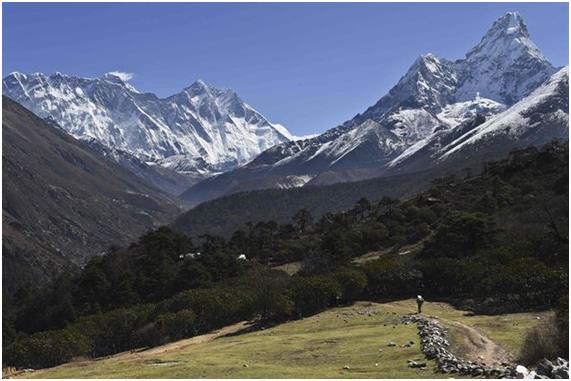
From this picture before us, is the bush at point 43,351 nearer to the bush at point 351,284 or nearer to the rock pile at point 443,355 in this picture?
the bush at point 351,284

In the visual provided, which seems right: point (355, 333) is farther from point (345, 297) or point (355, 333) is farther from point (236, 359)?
point (345, 297)

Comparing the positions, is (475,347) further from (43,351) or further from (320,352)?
(43,351)

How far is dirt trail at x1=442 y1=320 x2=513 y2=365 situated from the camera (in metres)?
53.5

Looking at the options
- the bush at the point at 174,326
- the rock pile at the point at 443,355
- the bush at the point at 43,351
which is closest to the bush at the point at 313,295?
the bush at the point at 174,326

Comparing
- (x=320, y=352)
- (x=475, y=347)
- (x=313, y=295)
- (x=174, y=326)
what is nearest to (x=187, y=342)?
(x=174, y=326)

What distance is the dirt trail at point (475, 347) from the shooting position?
53.5 metres

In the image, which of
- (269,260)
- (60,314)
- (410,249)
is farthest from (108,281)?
(410,249)

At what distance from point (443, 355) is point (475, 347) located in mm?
9543

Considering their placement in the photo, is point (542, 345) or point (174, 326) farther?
point (174, 326)

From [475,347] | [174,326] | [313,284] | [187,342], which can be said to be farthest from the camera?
[313,284]

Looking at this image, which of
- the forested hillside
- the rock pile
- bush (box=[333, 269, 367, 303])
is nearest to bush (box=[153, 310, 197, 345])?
the forested hillside

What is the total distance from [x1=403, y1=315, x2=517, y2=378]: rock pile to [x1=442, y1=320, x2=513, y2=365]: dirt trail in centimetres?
95

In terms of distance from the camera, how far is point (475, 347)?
58.7 metres

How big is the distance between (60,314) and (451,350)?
374 ft
